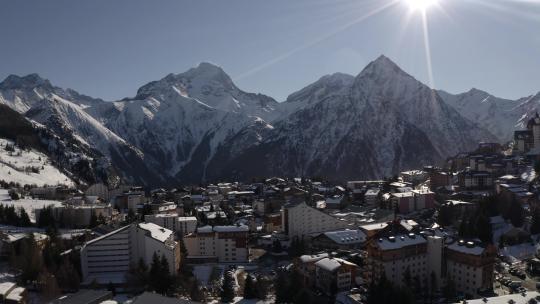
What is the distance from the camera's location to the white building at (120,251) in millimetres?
65062

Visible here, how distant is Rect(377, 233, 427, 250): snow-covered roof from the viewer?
57594 mm

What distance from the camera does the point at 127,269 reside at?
217 feet

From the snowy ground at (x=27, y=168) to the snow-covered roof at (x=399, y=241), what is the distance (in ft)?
380

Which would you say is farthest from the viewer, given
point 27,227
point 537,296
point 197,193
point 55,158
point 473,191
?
point 55,158

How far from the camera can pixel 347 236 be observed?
79.9m

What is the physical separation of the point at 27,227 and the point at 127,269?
2947 cm

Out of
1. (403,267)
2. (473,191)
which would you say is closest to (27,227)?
(403,267)

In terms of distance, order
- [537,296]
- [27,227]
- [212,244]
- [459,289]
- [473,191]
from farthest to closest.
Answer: [473,191]
[27,227]
[212,244]
[459,289]
[537,296]

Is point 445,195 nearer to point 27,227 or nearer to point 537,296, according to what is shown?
point 537,296

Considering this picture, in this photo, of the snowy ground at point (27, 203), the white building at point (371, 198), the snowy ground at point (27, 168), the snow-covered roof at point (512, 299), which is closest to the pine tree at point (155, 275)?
the snow-covered roof at point (512, 299)

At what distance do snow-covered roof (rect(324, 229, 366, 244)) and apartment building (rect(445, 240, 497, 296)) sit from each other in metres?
21.2

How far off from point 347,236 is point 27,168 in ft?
381

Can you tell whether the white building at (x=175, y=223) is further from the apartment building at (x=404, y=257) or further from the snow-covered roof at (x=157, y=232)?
the apartment building at (x=404, y=257)

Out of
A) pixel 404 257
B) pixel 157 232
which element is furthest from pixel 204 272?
pixel 404 257
